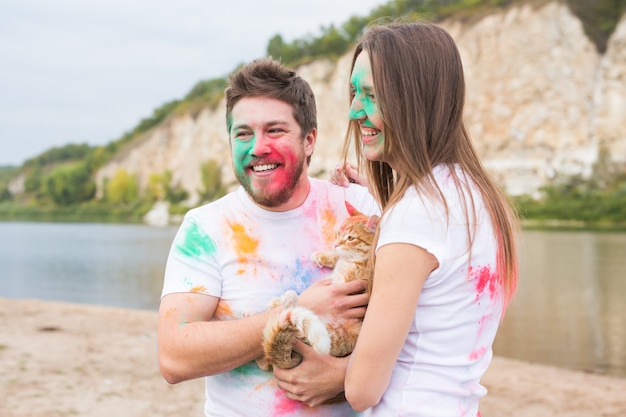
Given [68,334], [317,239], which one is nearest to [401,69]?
[317,239]

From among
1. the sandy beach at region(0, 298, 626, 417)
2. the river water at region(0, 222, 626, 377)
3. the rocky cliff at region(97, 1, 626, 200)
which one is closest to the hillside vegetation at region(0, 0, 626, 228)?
the rocky cliff at region(97, 1, 626, 200)

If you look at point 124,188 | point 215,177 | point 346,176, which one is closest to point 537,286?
point 346,176

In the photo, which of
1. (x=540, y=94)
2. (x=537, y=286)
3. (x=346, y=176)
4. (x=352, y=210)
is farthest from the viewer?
Answer: (x=540, y=94)

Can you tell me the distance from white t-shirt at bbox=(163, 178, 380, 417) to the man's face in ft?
0.26

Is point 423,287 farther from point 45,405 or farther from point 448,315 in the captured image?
→ point 45,405

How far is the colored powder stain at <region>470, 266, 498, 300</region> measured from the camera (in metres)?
1.77

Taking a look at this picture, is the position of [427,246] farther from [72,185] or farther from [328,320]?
[72,185]

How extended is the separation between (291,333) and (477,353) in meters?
0.59

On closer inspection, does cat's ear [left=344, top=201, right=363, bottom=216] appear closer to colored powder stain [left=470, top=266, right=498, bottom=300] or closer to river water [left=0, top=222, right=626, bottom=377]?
river water [left=0, top=222, right=626, bottom=377]

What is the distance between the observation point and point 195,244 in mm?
2373

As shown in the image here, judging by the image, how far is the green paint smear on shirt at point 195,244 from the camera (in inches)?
92.5

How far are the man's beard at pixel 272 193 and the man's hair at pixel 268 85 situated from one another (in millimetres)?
216

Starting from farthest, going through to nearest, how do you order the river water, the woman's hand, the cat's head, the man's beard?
the river water → the woman's hand → the man's beard → the cat's head

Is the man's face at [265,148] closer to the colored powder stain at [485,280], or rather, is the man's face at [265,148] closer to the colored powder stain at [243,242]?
the colored powder stain at [243,242]
